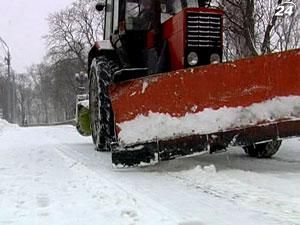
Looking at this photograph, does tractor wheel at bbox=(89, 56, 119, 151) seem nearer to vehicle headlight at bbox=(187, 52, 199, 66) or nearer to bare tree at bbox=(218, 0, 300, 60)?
vehicle headlight at bbox=(187, 52, 199, 66)

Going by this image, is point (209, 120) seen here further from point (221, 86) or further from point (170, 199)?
point (170, 199)

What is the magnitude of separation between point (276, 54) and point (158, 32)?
1.83 metres

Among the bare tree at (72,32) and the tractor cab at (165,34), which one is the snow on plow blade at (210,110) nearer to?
the tractor cab at (165,34)

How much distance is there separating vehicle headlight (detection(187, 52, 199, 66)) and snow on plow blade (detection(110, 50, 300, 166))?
0.67 m

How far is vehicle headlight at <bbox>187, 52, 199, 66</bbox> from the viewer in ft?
22.2

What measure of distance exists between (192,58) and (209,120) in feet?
3.53

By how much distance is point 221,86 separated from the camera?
6137mm

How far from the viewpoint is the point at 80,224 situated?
156 inches

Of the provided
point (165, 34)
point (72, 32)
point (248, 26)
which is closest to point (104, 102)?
point (165, 34)

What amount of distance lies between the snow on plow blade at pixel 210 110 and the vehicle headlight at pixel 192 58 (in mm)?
668

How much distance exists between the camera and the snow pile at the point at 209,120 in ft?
19.8

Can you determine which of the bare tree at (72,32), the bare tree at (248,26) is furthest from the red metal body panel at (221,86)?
the bare tree at (72,32)

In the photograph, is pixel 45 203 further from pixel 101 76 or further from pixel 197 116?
pixel 101 76

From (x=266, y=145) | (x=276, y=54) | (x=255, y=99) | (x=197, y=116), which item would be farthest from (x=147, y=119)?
(x=266, y=145)
